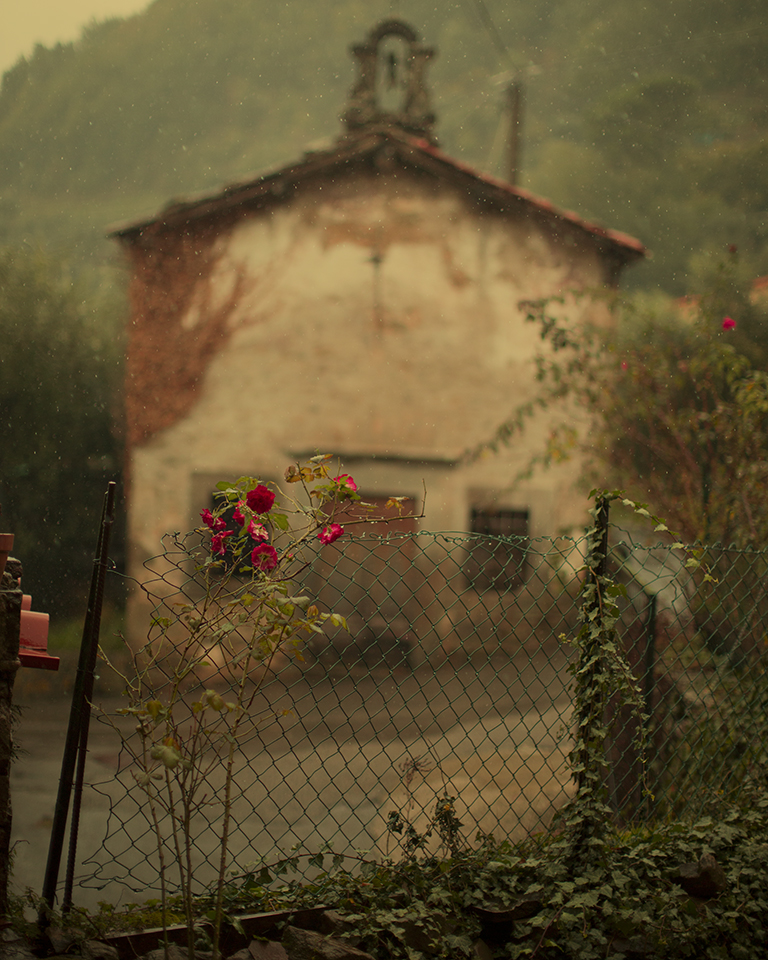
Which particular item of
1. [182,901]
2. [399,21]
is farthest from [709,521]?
[399,21]

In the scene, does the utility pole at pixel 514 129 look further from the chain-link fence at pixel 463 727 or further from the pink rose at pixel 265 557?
the pink rose at pixel 265 557

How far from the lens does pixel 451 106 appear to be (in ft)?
35.1

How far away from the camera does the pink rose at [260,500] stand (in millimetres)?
1584

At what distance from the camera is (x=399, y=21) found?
300 inches

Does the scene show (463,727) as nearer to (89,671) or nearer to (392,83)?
(89,671)

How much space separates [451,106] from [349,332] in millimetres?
5245

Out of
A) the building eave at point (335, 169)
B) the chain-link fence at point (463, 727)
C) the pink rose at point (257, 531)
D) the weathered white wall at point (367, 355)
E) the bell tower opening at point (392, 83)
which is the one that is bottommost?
the chain-link fence at point (463, 727)

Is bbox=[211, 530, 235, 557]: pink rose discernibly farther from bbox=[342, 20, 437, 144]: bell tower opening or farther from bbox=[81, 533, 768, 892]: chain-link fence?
bbox=[342, 20, 437, 144]: bell tower opening

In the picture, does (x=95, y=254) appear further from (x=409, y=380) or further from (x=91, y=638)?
(x=91, y=638)

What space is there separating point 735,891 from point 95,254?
353 inches

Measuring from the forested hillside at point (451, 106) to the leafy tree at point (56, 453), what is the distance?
1447mm

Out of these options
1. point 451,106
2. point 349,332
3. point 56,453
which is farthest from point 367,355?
point 451,106

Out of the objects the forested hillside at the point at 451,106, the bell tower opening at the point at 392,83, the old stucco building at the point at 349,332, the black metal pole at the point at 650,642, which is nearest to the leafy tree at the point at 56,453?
the old stucco building at the point at 349,332

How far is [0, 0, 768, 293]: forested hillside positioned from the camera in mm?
9617
